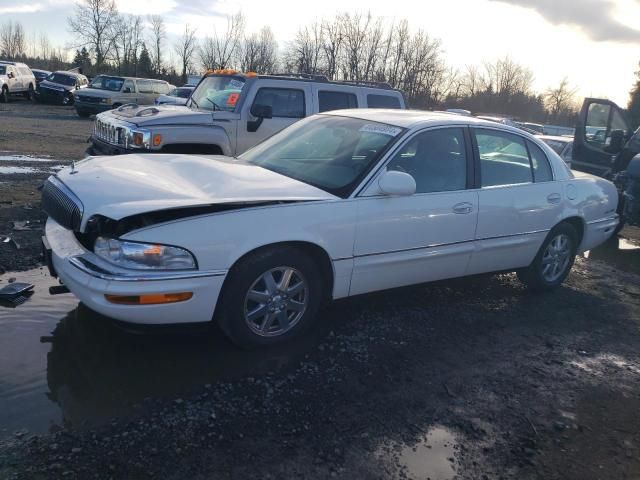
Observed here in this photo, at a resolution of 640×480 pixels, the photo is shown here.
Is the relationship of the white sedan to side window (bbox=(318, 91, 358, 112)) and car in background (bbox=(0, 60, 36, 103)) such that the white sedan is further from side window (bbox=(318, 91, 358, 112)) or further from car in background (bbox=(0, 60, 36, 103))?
car in background (bbox=(0, 60, 36, 103))

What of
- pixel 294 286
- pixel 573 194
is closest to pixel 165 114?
pixel 294 286

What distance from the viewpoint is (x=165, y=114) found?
274 inches

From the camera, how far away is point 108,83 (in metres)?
23.9

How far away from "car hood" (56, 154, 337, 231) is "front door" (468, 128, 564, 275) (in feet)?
5.35

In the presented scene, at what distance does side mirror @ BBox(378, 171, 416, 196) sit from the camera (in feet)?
13.0

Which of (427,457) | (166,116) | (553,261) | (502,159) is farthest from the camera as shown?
(166,116)

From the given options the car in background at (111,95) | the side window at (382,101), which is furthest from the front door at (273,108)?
the car in background at (111,95)

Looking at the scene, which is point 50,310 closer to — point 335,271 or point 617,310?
point 335,271

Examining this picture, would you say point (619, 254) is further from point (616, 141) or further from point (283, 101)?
point (283, 101)

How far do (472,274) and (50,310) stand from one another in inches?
138

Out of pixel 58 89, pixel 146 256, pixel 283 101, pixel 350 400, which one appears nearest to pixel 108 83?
pixel 58 89

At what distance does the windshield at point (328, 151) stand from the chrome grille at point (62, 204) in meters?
1.58

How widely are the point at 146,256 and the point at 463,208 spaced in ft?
8.52

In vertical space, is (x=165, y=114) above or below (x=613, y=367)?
above
